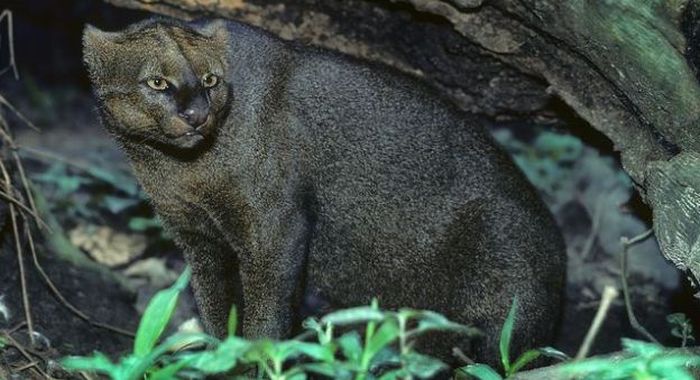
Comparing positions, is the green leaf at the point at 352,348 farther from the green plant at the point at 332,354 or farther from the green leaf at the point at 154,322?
the green leaf at the point at 154,322

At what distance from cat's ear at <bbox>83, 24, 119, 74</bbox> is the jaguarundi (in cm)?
2

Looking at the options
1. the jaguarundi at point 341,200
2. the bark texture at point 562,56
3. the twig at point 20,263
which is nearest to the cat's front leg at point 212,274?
the jaguarundi at point 341,200

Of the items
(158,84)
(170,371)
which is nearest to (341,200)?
(158,84)

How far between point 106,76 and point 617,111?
2.30m

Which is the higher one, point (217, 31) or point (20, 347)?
point (217, 31)

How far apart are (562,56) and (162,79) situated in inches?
75.2

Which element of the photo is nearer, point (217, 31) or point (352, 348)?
point (352, 348)

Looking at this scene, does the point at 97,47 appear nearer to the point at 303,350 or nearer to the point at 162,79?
the point at 162,79

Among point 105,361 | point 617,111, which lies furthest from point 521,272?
point 105,361

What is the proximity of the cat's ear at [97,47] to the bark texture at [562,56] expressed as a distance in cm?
111

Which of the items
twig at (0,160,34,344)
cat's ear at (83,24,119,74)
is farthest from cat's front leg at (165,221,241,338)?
cat's ear at (83,24,119,74)

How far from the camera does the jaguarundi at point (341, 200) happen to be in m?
4.86

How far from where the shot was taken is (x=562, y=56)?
512cm

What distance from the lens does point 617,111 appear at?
16.4ft
